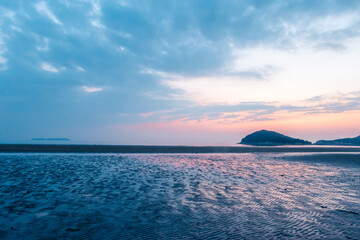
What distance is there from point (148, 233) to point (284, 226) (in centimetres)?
439

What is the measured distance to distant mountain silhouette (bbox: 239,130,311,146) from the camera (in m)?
150

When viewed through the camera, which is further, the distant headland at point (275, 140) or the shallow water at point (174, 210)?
the distant headland at point (275, 140)

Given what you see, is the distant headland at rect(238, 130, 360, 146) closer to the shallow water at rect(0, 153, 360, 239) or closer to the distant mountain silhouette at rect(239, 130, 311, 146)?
the distant mountain silhouette at rect(239, 130, 311, 146)

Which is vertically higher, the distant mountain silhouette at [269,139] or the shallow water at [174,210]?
the distant mountain silhouette at [269,139]

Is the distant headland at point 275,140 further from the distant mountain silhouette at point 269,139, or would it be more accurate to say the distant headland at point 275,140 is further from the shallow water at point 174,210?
the shallow water at point 174,210

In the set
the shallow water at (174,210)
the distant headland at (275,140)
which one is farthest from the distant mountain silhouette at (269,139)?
the shallow water at (174,210)

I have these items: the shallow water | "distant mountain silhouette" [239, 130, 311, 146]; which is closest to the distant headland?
"distant mountain silhouette" [239, 130, 311, 146]

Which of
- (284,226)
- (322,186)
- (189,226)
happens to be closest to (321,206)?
(284,226)

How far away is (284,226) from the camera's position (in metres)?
7.20

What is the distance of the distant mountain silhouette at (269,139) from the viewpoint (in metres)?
150

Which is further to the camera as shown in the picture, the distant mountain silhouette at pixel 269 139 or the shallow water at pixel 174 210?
the distant mountain silhouette at pixel 269 139

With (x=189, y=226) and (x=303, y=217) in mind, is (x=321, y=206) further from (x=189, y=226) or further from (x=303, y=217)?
(x=189, y=226)

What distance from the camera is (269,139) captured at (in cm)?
16388

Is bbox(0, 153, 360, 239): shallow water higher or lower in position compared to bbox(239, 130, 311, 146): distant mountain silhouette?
lower
